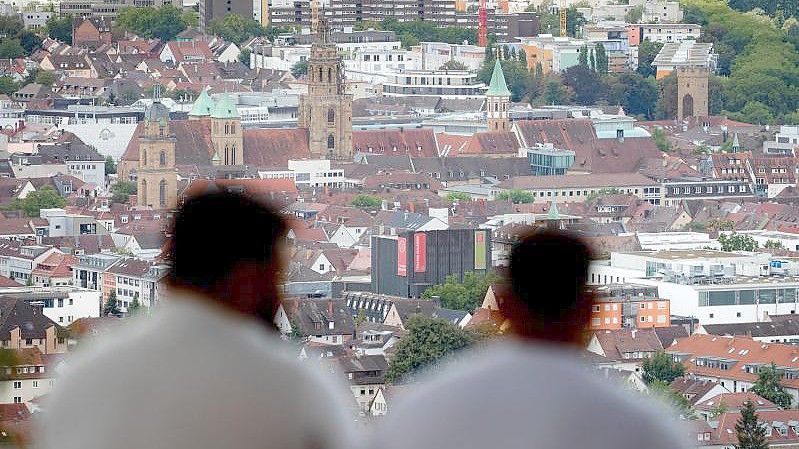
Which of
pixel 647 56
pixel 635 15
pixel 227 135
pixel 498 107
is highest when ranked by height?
pixel 635 15

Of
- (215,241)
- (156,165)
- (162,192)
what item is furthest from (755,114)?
(215,241)

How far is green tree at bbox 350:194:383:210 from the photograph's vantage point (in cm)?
3991

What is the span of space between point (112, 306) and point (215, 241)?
25931 millimetres

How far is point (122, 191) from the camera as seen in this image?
42719 mm

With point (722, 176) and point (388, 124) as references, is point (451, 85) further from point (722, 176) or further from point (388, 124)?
point (722, 176)

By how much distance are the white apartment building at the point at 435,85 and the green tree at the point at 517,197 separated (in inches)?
605

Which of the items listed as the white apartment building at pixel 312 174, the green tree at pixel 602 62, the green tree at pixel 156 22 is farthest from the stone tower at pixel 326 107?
the green tree at pixel 156 22

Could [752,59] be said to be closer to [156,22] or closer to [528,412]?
[156,22]

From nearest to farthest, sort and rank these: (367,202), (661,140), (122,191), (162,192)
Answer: (367,202)
(162,192)
(122,191)
(661,140)

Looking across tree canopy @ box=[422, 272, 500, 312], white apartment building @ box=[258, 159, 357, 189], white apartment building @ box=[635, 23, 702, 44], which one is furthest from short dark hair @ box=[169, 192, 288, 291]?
white apartment building @ box=[635, 23, 702, 44]

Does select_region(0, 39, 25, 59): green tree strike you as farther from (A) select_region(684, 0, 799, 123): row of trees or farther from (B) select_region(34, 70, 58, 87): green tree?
Answer: (A) select_region(684, 0, 799, 123): row of trees

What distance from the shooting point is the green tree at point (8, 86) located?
193 feet

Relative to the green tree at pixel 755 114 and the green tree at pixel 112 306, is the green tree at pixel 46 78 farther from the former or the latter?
the green tree at pixel 112 306

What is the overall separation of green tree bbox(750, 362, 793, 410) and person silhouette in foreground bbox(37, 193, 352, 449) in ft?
68.6
